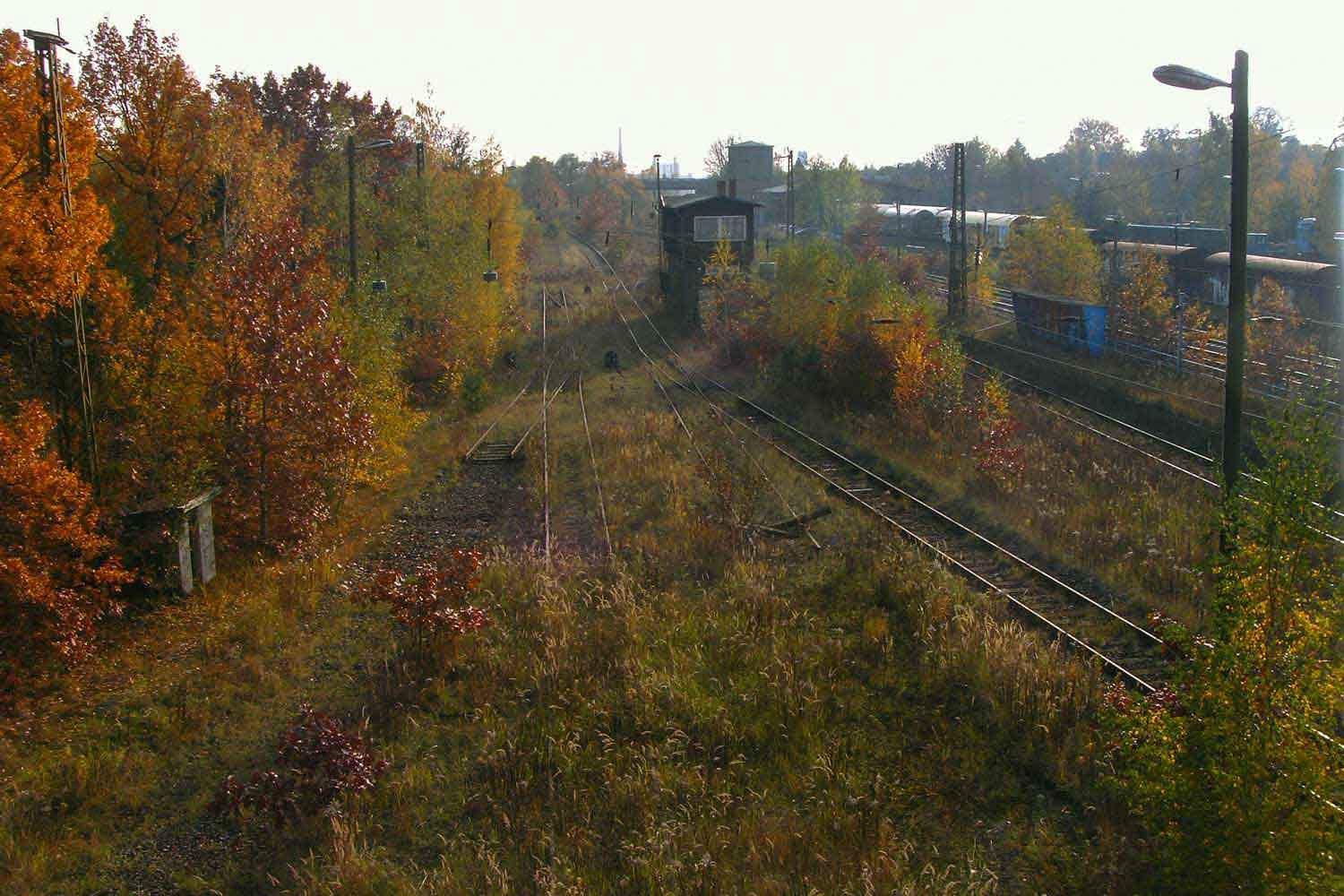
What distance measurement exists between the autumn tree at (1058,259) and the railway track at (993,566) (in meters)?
25.7

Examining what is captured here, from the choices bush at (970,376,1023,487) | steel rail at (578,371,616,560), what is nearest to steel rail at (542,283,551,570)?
steel rail at (578,371,616,560)

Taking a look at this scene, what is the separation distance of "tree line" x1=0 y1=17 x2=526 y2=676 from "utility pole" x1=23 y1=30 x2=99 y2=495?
6 centimetres

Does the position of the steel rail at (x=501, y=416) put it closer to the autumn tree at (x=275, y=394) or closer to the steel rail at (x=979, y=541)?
the autumn tree at (x=275, y=394)

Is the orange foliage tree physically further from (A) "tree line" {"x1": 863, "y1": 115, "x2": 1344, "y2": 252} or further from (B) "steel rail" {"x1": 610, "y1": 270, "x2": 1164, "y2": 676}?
(A) "tree line" {"x1": 863, "y1": 115, "x2": 1344, "y2": 252}

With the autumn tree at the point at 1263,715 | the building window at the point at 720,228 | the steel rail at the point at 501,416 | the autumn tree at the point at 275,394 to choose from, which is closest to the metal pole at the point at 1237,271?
the autumn tree at the point at 1263,715

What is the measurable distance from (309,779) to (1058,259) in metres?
44.9

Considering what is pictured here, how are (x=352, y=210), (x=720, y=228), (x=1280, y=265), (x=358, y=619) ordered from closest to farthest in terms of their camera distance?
(x=358, y=619)
(x=352, y=210)
(x=1280, y=265)
(x=720, y=228)

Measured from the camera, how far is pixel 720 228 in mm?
49750

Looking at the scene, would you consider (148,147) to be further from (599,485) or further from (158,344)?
(599,485)

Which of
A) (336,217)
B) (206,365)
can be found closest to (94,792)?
(206,365)

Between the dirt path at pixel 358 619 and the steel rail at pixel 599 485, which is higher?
the steel rail at pixel 599 485

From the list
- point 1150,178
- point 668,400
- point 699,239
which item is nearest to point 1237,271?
point 668,400

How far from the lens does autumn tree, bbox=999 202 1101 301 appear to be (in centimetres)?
4700

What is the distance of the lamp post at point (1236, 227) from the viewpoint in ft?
32.9
